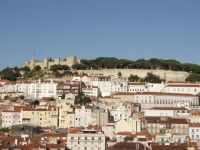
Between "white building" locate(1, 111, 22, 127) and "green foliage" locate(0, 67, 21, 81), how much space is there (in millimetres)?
29191

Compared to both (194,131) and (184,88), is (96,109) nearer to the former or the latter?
(194,131)

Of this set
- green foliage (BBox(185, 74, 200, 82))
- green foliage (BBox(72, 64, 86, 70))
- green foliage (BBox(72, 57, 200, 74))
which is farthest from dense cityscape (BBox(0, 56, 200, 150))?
green foliage (BBox(72, 57, 200, 74))

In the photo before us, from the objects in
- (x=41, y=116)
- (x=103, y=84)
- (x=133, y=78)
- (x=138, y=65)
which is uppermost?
(x=138, y=65)

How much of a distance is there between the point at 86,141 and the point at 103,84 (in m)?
43.5

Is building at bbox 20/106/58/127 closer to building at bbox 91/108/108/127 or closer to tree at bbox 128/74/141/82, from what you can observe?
building at bbox 91/108/108/127

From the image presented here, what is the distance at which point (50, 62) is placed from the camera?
97.4m

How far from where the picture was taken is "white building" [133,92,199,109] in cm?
7388

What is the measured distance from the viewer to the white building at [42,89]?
77.8 m

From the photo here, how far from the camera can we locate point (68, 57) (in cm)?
9719

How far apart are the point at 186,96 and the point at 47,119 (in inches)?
888

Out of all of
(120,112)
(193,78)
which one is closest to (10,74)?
(193,78)

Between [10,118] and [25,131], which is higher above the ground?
[10,118]

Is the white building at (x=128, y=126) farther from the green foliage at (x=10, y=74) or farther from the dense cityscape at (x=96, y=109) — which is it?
the green foliage at (x=10, y=74)

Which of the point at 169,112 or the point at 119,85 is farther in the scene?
the point at 119,85
